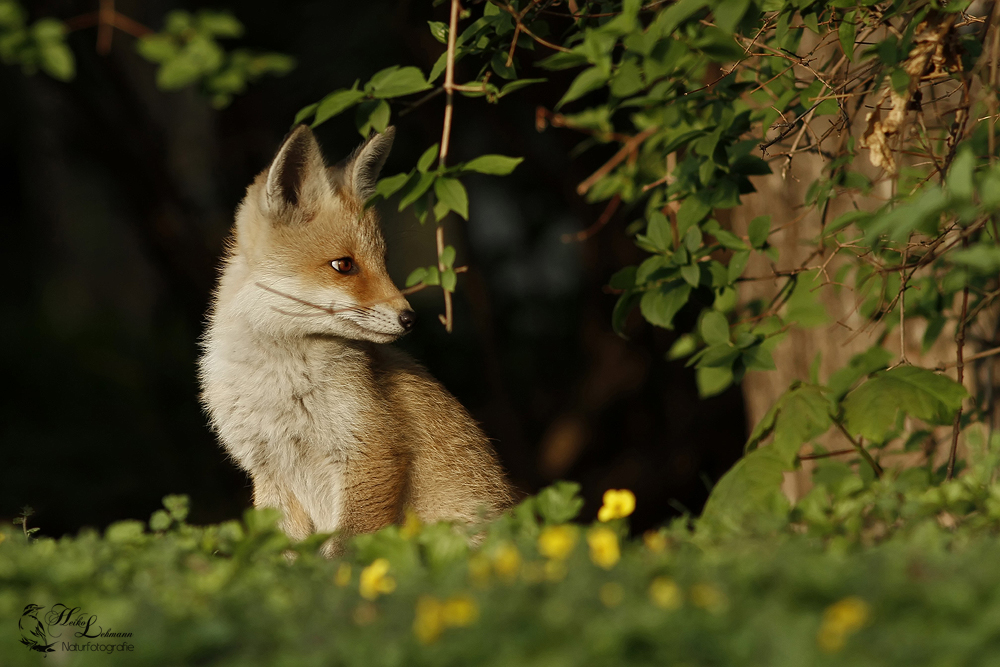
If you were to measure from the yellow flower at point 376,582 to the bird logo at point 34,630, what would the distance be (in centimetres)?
86

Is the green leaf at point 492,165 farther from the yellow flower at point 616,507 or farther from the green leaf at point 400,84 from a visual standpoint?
the yellow flower at point 616,507

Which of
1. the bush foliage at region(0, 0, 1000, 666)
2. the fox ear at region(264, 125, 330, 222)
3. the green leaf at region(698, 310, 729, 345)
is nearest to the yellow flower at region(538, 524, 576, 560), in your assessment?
the bush foliage at region(0, 0, 1000, 666)

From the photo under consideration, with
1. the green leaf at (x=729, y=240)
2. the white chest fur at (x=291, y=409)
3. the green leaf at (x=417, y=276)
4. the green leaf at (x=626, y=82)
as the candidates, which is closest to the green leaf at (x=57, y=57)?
the white chest fur at (x=291, y=409)

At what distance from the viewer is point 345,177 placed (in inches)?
199

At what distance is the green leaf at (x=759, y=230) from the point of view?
4.07m

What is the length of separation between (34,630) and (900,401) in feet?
9.76

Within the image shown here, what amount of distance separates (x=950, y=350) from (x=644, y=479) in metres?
4.86

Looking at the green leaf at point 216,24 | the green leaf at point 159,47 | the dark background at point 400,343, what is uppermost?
the green leaf at point 216,24

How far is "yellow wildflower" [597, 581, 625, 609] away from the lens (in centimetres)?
206

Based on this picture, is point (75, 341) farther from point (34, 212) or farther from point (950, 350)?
point (950, 350)

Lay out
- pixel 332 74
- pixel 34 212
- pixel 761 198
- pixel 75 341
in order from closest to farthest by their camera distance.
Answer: pixel 761 198, pixel 332 74, pixel 75 341, pixel 34 212

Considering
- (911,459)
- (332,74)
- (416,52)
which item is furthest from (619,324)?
(332,74)

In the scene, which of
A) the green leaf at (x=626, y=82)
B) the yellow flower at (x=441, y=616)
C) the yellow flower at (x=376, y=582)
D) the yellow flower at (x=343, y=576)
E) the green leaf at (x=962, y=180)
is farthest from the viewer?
the green leaf at (x=626, y=82)

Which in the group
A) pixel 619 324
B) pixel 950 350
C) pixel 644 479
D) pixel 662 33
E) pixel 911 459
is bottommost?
pixel 644 479
